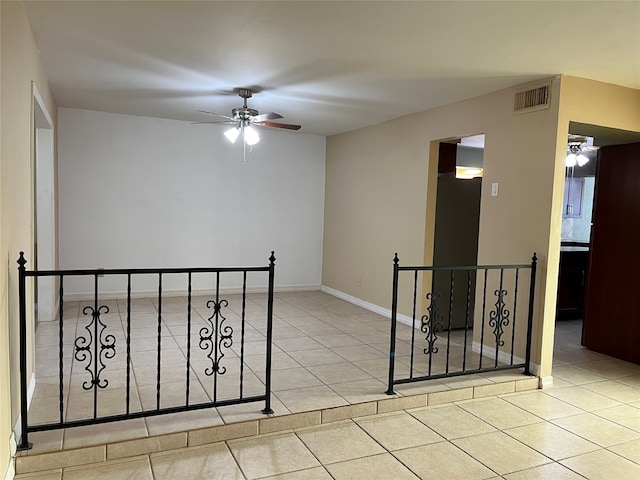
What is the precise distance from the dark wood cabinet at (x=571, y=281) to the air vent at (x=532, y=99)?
2606 mm

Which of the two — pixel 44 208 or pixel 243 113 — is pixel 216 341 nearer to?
pixel 243 113

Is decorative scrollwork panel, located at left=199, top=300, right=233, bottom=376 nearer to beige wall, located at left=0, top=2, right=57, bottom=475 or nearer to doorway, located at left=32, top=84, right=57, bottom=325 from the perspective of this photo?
beige wall, located at left=0, top=2, right=57, bottom=475

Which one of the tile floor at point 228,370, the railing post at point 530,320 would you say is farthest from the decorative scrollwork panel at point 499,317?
the tile floor at point 228,370

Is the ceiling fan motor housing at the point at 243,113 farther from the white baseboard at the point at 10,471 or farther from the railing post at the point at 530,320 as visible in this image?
the white baseboard at the point at 10,471

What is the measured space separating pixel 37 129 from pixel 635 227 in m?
5.76

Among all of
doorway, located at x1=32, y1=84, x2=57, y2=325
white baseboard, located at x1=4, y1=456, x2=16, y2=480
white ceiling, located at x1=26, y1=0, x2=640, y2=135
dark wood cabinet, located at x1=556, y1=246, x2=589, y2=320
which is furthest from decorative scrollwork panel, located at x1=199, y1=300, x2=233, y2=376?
dark wood cabinet, located at x1=556, y1=246, x2=589, y2=320

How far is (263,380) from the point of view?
3451 millimetres

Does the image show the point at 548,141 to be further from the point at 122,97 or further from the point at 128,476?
the point at 122,97

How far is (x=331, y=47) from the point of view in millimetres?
3205

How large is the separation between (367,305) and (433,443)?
3.30 m

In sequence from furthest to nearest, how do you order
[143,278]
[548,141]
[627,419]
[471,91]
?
[143,278]
[471,91]
[548,141]
[627,419]

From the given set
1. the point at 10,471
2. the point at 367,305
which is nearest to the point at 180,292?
the point at 367,305

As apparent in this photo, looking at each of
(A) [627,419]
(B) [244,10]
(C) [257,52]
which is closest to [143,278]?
A: (C) [257,52]

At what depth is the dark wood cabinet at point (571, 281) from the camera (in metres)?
5.88
